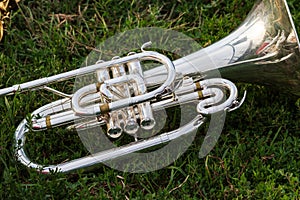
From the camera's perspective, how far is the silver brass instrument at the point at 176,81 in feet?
8.14

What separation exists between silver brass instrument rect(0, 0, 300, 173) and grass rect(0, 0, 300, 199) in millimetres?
102

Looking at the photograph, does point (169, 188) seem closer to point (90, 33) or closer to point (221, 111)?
point (221, 111)

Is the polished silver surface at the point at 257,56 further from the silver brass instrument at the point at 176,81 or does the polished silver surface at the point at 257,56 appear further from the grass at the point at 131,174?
the grass at the point at 131,174

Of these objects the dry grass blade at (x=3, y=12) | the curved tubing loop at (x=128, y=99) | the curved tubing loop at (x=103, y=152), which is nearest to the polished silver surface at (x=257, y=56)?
the curved tubing loop at (x=128, y=99)

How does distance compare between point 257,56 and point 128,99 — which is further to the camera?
point 257,56

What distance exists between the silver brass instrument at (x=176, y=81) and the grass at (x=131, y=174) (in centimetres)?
10

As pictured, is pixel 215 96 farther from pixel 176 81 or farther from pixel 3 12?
pixel 3 12

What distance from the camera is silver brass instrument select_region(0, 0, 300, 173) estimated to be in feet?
8.14

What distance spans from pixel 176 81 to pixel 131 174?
0.41 m

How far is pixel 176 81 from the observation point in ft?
8.27


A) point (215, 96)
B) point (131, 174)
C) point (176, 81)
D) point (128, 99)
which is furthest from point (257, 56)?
point (131, 174)

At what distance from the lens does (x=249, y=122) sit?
2777 millimetres

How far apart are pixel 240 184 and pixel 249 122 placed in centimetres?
35

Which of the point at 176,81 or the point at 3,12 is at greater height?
the point at 3,12
